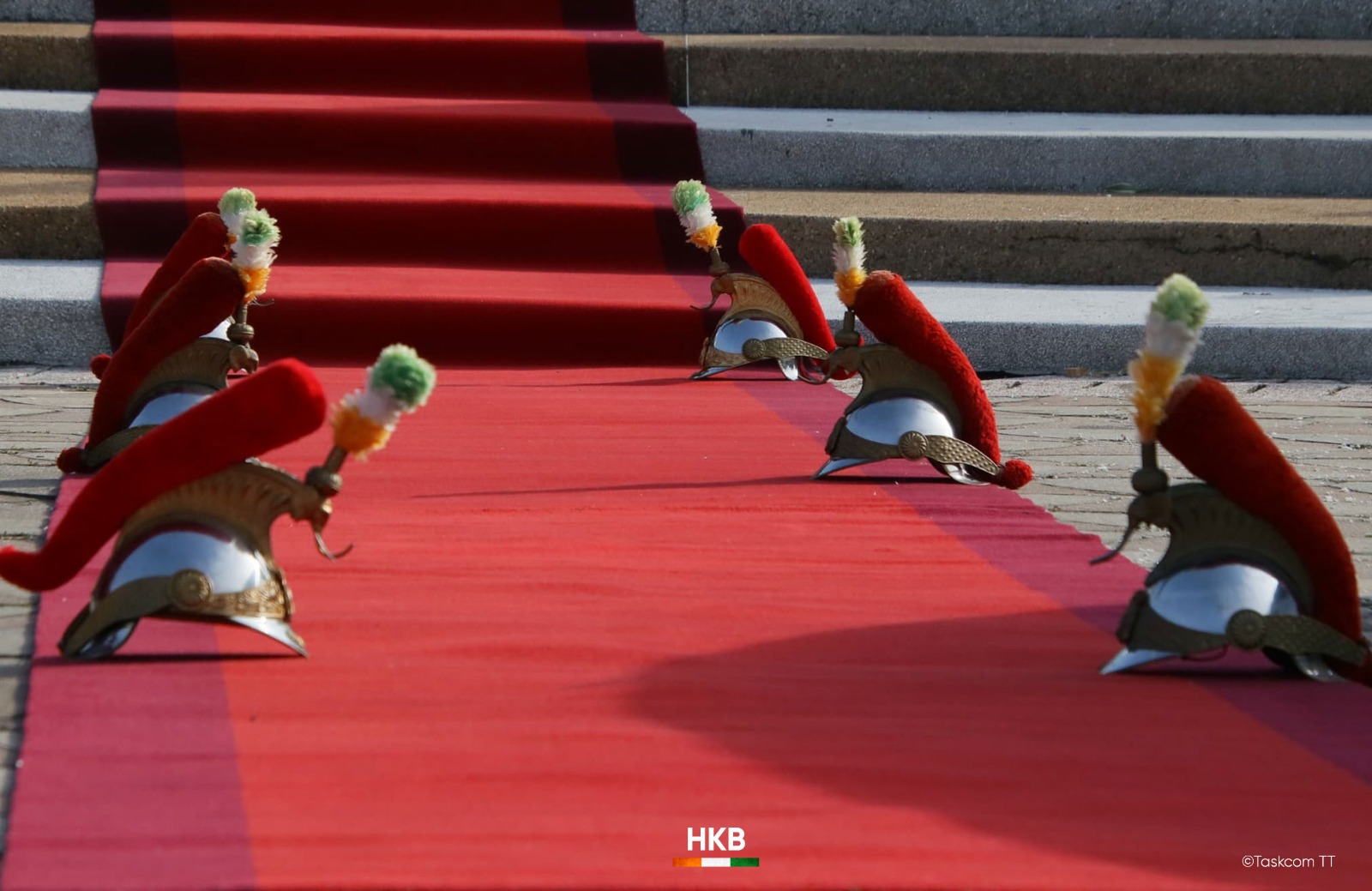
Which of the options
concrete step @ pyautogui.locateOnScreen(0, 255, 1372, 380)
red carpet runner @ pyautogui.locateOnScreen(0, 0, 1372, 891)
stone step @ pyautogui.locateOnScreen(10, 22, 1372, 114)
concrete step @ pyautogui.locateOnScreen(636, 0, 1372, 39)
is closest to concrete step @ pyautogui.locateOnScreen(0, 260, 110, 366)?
concrete step @ pyautogui.locateOnScreen(0, 255, 1372, 380)

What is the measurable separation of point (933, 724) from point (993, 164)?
3.68m

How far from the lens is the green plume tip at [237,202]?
2.93 meters

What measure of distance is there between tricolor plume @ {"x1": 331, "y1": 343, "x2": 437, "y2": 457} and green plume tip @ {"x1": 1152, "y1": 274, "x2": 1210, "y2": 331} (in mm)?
736

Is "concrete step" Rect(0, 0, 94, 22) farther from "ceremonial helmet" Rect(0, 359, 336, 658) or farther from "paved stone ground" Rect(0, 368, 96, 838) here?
"ceremonial helmet" Rect(0, 359, 336, 658)

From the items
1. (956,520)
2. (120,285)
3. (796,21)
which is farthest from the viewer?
(796,21)

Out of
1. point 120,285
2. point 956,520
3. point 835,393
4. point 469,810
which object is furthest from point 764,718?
point 120,285

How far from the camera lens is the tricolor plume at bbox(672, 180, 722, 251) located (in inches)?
151

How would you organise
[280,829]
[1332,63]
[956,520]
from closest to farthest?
[280,829] → [956,520] → [1332,63]

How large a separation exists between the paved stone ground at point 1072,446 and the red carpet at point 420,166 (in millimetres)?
551

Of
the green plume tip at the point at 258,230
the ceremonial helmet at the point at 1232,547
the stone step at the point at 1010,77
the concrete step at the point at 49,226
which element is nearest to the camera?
the ceremonial helmet at the point at 1232,547

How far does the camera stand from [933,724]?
6.10ft

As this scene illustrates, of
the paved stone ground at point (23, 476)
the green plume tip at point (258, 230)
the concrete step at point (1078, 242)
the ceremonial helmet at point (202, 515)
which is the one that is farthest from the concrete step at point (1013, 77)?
the ceremonial helmet at point (202, 515)

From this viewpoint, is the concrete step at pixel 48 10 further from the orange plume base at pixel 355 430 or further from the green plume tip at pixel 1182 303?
the green plume tip at pixel 1182 303

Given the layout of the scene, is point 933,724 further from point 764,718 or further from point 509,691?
point 509,691
